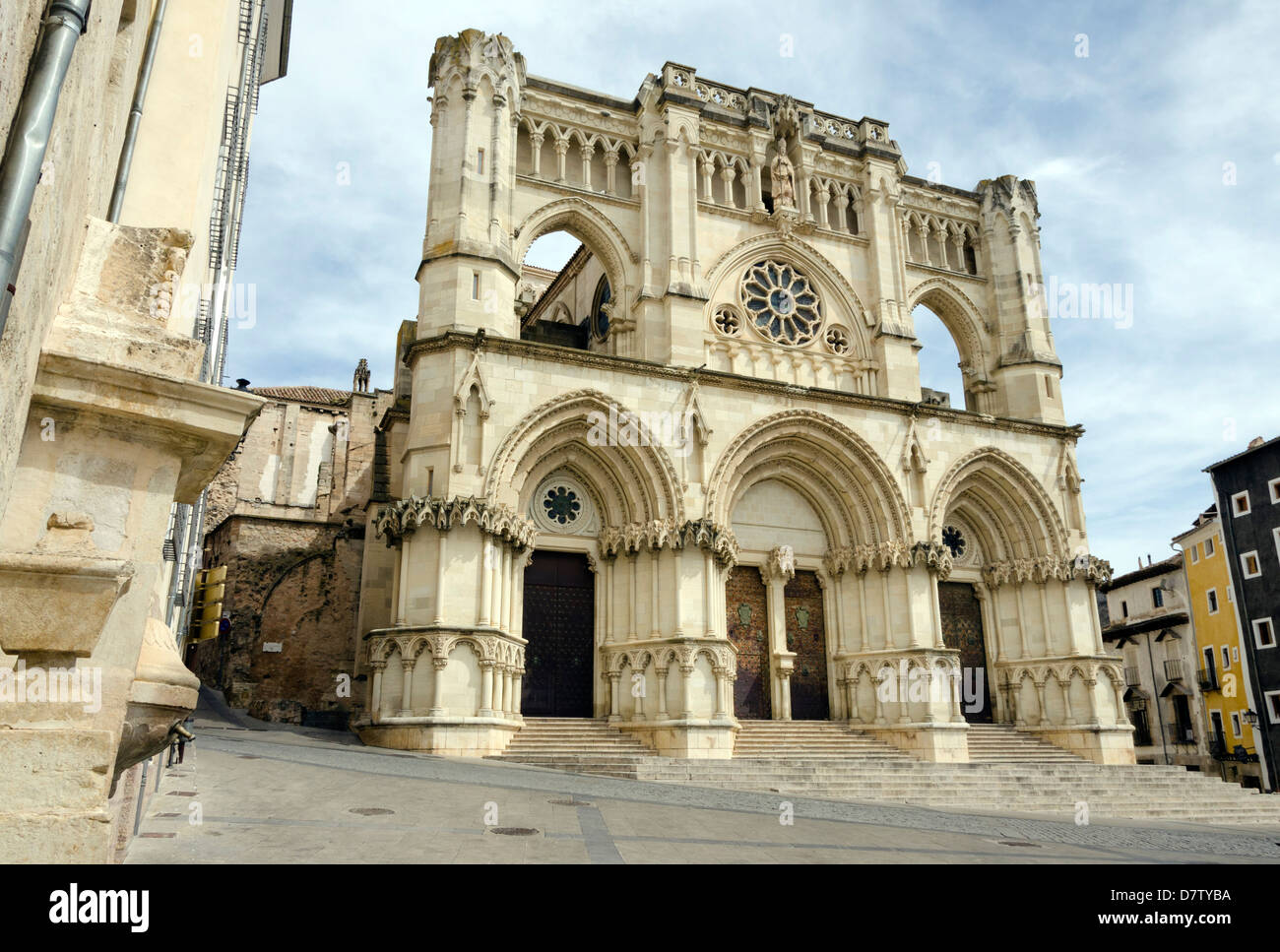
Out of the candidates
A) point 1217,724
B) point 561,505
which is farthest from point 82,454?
point 1217,724

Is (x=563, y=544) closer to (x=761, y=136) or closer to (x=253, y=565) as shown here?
(x=253, y=565)

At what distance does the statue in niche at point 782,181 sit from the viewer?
25.1 m

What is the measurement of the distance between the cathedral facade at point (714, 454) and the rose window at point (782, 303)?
0.28ft

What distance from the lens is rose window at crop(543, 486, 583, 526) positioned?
842 inches

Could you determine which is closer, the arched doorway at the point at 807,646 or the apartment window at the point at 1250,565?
the arched doorway at the point at 807,646

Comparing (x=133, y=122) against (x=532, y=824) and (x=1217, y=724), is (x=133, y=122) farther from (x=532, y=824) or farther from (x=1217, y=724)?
(x=1217, y=724)

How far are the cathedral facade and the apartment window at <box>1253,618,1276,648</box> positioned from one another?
14455 millimetres

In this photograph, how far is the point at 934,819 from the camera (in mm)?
12891

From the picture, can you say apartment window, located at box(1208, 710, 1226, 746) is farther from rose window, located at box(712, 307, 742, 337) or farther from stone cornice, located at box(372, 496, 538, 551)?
stone cornice, located at box(372, 496, 538, 551)

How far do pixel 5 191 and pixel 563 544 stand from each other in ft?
62.9

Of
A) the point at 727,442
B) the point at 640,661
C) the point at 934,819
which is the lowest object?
the point at 934,819

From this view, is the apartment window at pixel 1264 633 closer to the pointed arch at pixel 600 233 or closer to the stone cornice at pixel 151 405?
the pointed arch at pixel 600 233

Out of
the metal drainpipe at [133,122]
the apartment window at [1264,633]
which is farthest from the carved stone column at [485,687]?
the apartment window at [1264,633]
